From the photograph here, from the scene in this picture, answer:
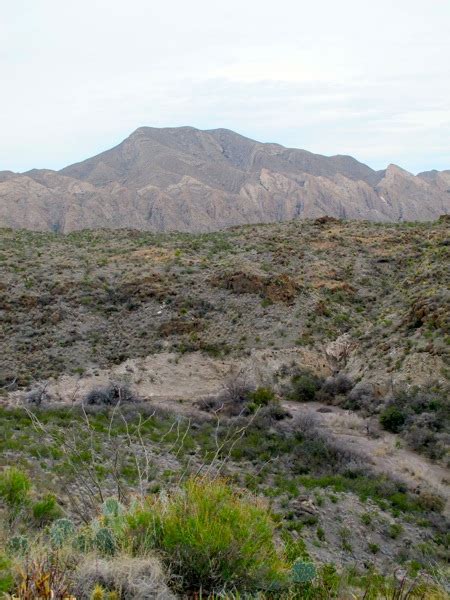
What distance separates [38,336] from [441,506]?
15.5 metres

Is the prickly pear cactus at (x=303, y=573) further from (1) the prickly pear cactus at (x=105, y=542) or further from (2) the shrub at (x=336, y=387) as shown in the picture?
(2) the shrub at (x=336, y=387)

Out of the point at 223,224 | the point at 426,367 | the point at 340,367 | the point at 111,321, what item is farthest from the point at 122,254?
the point at 223,224

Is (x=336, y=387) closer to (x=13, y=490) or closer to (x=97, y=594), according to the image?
(x=13, y=490)

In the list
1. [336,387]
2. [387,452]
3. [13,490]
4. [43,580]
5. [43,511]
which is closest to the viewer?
[43,580]

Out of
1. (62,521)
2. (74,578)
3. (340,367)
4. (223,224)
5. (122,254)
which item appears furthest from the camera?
(223,224)

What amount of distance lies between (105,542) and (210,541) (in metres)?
0.85

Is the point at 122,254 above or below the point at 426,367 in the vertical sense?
above

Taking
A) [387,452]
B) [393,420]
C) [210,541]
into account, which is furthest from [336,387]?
[210,541]

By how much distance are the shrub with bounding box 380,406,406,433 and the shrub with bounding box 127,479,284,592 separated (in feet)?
37.6

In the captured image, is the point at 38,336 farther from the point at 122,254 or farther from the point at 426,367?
the point at 426,367

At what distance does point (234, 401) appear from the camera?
57.3 ft

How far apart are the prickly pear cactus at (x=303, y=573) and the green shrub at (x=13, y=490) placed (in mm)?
3329

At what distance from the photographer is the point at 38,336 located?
2145 cm

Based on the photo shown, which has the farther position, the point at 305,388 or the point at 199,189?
the point at 199,189
